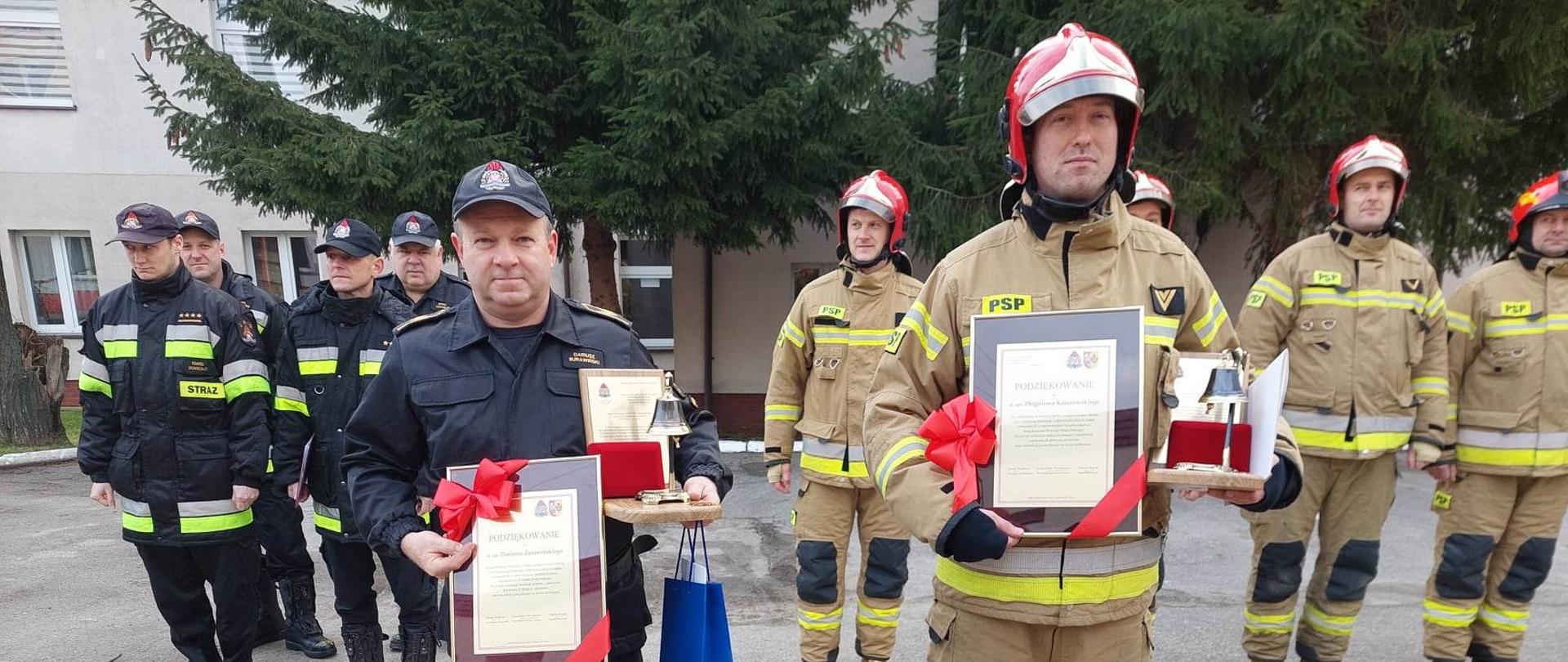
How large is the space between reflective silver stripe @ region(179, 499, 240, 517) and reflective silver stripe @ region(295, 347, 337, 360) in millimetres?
776

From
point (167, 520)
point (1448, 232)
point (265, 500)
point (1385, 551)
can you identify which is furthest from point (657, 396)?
point (1448, 232)

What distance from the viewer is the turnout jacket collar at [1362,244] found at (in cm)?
374

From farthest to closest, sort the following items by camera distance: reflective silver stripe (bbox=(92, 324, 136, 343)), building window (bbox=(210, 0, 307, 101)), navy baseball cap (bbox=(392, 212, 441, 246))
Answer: building window (bbox=(210, 0, 307, 101))
navy baseball cap (bbox=(392, 212, 441, 246))
reflective silver stripe (bbox=(92, 324, 136, 343))

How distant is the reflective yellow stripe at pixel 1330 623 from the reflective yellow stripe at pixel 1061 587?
2.44 metres

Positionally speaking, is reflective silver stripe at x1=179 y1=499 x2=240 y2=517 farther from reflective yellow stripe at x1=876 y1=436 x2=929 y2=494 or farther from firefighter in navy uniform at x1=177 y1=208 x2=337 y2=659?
reflective yellow stripe at x1=876 y1=436 x2=929 y2=494

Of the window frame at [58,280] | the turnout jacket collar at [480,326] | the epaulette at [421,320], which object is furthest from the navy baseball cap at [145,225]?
the window frame at [58,280]

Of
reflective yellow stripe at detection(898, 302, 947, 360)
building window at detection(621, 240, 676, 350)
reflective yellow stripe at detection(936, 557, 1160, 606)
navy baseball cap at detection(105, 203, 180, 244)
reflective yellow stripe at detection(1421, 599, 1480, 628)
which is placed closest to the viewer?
reflective yellow stripe at detection(936, 557, 1160, 606)

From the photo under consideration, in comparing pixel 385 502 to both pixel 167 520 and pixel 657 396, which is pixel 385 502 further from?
pixel 167 520

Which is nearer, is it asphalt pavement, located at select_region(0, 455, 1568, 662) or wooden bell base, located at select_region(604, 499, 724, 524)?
wooden bell base, located at select_region(604, 499, 724, 524)

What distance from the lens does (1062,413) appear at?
1806 mm

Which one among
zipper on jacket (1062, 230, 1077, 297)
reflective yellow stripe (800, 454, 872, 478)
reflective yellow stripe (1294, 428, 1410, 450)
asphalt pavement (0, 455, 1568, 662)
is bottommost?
asphalt pavement (0, 455, 1568, 662)

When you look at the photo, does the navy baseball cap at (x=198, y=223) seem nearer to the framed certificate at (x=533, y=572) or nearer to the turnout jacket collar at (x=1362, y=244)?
the framed certificate at (x=533, y=572)

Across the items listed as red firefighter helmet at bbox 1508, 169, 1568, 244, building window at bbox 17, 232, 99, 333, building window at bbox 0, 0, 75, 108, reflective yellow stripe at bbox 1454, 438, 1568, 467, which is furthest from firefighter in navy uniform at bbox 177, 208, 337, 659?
building window at bbox 0, 0, 75, 108

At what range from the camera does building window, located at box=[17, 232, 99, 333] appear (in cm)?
1228
